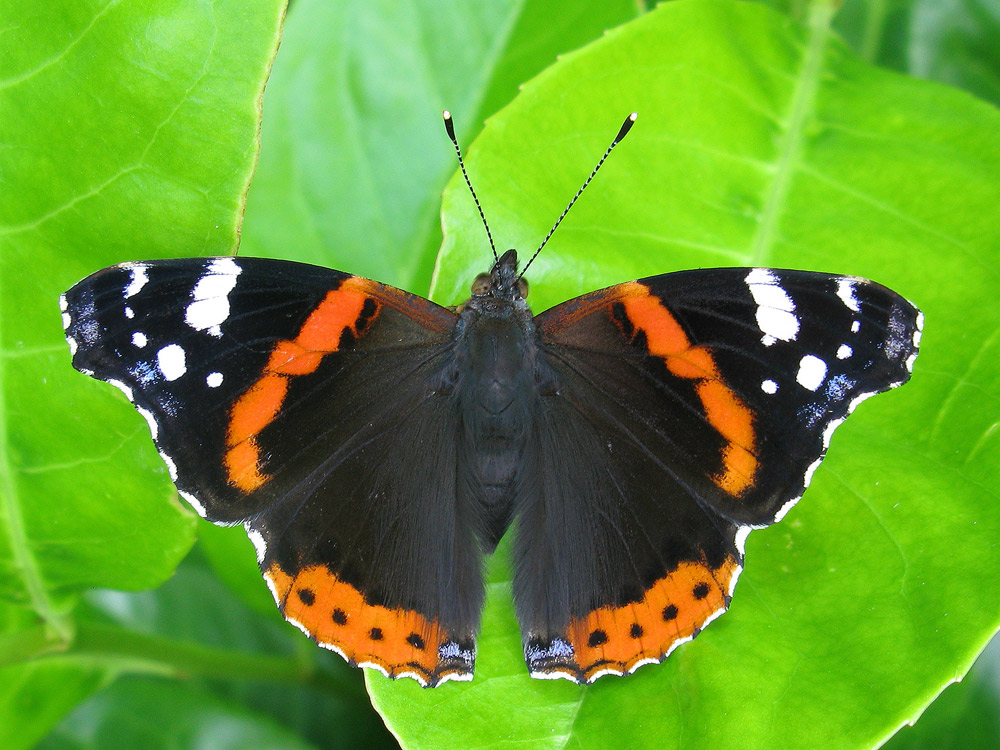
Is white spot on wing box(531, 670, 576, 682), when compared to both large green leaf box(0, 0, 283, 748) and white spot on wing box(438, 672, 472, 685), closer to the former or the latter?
white spot on wing box(438, 672, 472, 685)

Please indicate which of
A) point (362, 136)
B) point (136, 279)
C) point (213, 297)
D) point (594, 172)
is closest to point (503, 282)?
point (594, 172)

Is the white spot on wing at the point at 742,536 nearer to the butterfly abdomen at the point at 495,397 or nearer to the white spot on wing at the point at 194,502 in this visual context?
the butterfly abdomen at the point at 495,397

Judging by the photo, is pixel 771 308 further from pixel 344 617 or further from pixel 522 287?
pixel 344 617

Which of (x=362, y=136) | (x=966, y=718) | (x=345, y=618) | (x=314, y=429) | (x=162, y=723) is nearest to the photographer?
(x=345, y=618)

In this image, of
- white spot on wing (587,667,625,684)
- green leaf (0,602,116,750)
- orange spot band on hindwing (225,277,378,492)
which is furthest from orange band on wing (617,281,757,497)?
green leaf (0,602,116,750)

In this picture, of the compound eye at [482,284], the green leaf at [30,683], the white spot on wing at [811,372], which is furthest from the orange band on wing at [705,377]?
the green leaf at [30,683]

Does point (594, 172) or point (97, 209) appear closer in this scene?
point (97, 209)

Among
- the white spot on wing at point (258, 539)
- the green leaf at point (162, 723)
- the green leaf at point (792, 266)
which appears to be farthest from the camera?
the green leaf at point (162, 723)
